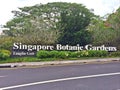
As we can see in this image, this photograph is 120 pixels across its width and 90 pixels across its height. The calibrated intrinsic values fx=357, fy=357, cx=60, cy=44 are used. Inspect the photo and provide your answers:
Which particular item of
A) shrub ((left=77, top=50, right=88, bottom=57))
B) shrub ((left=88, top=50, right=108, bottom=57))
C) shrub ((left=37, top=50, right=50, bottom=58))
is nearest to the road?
shrub ((left=37, top=50, right=50, bottom=58))

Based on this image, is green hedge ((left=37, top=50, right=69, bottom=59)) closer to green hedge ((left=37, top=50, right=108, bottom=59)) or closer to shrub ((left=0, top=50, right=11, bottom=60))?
green hedge ((left=37, top=50, right=108, bottom=59))

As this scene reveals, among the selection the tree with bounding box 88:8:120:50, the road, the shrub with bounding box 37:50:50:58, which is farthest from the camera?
the tree with bounding box 88:8:120:50

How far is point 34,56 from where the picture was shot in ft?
98.9

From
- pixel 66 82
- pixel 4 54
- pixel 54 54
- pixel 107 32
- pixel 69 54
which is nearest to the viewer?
pixel 66 82

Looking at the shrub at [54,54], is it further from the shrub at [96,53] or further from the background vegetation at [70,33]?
the shrub at [96,53]

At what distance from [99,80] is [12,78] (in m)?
4.43

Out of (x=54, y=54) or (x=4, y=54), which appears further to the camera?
(x=54, y=54)

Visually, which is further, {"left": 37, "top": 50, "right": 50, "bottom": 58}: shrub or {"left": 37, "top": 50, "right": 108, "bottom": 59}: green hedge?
{"left": 37, "top": 50, "right": 108, "bottom": 59}: green hedge

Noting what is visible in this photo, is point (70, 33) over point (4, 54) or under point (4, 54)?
over

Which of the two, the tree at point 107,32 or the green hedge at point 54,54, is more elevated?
the tree at point 107,32

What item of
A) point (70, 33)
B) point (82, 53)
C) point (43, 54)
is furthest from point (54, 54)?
point (70, 33)

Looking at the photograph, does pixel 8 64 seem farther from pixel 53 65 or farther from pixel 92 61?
pixel 92 61

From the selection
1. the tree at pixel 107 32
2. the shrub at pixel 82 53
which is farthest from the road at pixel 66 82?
the tree at pixel 107 32

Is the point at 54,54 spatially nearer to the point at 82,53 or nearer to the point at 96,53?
the point at 82,53
